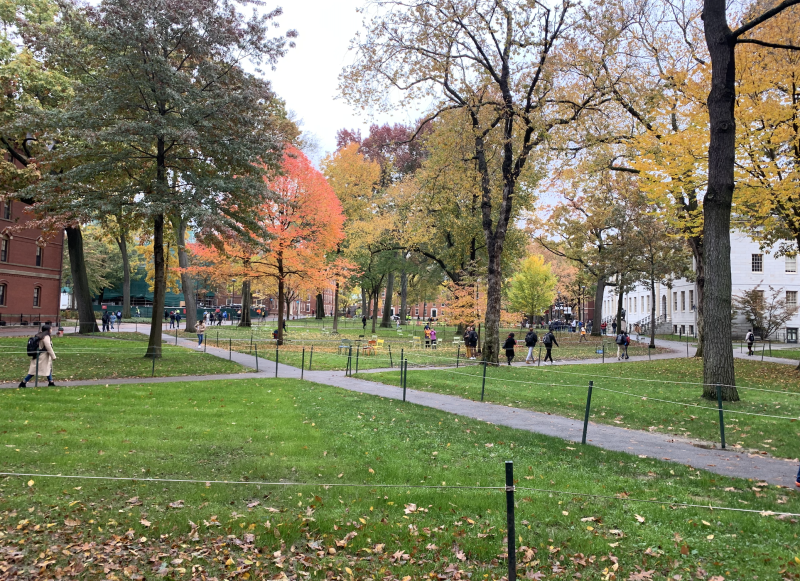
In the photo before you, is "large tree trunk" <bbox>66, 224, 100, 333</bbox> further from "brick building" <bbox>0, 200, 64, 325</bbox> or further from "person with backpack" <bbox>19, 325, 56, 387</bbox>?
"person with backpack" <bbox>19, 325, 56, 387</bbox>

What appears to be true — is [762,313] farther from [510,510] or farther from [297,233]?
[510,510]

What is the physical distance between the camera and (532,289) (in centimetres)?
5538

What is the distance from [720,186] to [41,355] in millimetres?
17540

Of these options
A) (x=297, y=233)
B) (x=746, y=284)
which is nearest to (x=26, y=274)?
(x=297, y=233)

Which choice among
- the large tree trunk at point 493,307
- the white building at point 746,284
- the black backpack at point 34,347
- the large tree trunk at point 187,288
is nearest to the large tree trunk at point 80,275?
the large tree trunk at point 187,288

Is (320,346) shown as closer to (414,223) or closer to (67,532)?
(414,223)

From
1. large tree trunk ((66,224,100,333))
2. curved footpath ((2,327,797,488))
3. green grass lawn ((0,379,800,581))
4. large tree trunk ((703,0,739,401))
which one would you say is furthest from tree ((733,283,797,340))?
large tree trunk ((66,224,100,333))

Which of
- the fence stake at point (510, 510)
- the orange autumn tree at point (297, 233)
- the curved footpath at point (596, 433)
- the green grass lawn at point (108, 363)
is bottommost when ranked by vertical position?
the curved footpath at point (596, 433)

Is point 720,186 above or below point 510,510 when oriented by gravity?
above

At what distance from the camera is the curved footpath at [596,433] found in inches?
303

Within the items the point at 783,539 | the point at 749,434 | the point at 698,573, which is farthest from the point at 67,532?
the point at 749,434

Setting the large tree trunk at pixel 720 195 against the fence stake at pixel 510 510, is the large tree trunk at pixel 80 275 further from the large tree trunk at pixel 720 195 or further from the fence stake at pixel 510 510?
the fence stake at pixel 510 510

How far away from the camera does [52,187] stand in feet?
59.1

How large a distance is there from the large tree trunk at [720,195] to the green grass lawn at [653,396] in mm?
967
